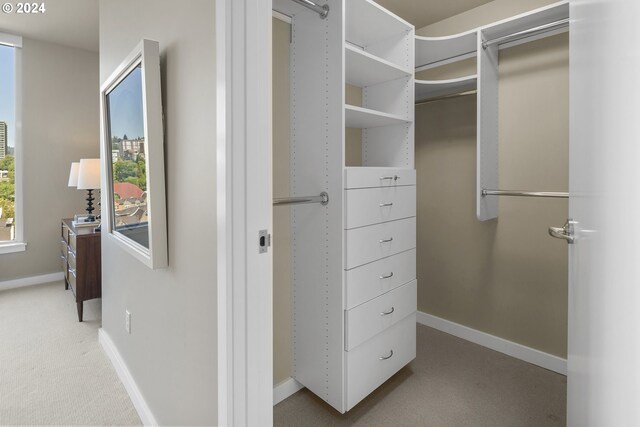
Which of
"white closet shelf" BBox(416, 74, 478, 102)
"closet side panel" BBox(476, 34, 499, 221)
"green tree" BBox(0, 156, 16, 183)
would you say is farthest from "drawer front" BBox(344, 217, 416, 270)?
"green tree" BBox(0, 156, 16, 183)

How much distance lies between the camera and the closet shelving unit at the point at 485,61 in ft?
6.82

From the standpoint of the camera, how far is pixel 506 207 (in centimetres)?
246

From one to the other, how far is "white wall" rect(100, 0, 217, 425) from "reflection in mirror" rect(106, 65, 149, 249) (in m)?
0.17

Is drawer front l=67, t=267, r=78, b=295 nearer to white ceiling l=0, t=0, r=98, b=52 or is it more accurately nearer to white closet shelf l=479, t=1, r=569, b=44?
white ceiling l=0, t=0, r=98, b=52

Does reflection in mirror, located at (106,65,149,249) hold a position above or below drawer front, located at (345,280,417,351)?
A: above

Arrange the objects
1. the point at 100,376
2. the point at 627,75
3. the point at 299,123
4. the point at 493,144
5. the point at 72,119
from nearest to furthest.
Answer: the point at 627,75 < the point at 299,123 < the point at 100,376 < the point at 493,144 < the point at 72,119

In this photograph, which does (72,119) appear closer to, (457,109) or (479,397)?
(457,109)

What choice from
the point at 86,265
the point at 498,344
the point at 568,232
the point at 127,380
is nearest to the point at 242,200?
the point at 568,232

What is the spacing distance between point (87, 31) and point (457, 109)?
3595 mm

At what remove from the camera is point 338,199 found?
1.74 meters

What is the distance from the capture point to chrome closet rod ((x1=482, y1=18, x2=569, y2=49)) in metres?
1.97

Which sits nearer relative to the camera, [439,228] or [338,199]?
[338,199]

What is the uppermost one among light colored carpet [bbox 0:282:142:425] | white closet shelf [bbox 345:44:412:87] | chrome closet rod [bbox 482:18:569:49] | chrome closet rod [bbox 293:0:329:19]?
chrome closet rod [bbox 482:18:569:49]

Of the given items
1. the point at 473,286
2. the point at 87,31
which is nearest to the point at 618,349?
the point at 473,286
